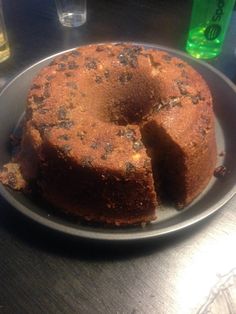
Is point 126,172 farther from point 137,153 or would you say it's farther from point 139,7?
point 139,7

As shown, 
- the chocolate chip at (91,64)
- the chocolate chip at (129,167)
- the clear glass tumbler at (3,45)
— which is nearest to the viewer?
the chocolate chip at (129,167)

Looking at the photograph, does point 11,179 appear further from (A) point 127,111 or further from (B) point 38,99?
(A) point 127,111

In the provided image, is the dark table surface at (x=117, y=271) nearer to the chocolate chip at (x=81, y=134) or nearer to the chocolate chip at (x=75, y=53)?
the chocolate chip at (x=81, y=134)

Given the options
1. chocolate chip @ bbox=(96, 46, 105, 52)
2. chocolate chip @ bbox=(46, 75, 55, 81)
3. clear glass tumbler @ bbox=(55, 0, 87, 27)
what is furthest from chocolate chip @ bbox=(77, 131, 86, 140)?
clear glass tumbler @ bbox=(55, 0, 87, 27)

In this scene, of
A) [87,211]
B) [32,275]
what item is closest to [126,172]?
[87,211]

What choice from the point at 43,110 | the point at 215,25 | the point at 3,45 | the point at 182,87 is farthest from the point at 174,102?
the point at 3,45

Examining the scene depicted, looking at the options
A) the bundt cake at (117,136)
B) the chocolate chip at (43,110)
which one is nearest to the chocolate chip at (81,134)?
the bundt cake at (117,136)

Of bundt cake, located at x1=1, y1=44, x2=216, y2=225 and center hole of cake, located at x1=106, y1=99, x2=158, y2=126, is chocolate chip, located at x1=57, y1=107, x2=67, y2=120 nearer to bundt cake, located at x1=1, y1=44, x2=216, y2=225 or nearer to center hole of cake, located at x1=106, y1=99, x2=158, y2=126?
bundt cake, located at x1=1, y1=44, x2=216, y2=225
